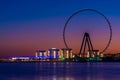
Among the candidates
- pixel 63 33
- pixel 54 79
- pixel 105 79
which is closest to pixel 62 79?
pixel 54 79

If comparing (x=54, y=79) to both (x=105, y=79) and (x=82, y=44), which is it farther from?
(x=82, y=44)

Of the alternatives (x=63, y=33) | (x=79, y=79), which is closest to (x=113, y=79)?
(x=79, y=79)

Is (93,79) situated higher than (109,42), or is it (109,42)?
(109,42)

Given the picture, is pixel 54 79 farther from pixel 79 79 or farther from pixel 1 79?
pixel 1 79

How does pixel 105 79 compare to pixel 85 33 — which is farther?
pixel 85 33

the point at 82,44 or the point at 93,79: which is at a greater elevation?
the point at 82,44

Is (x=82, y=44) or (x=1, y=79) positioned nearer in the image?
(x=1, y=79)

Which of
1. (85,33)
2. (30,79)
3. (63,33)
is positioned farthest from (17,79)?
(85,33)

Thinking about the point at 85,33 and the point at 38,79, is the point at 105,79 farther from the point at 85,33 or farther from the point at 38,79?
the point at 85,33
